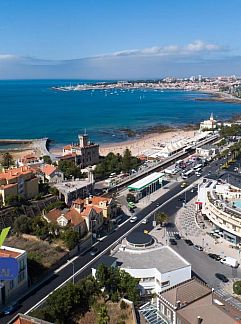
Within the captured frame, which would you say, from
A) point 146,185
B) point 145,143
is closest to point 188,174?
point 146,185

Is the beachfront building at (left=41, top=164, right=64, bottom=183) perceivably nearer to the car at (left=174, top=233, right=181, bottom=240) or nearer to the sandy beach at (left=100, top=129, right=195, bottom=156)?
the car at (left=174, top=233, right=181, bottom=240)

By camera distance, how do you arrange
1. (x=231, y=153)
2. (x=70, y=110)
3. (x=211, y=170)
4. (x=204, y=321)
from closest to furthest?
(x=204, y=321), (x=211, y=170), (x=231, y=153), (x=70, y=110)

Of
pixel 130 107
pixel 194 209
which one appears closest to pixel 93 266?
pixel 194 209

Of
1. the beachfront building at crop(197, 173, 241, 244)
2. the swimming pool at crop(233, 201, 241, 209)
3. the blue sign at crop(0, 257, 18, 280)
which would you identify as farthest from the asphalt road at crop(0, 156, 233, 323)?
the swimming pool at crop(233, 201, 241, 209)

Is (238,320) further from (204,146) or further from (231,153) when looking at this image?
(204,146)

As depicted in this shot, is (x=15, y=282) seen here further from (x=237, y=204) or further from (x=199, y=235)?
(x=237, y=204)

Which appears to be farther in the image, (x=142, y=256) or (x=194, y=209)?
(x=194, y=209)

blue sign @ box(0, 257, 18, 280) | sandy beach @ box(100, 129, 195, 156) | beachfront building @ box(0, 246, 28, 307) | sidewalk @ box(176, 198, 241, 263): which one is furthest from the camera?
sandy beach @ box(100, 129, 195, 156)
